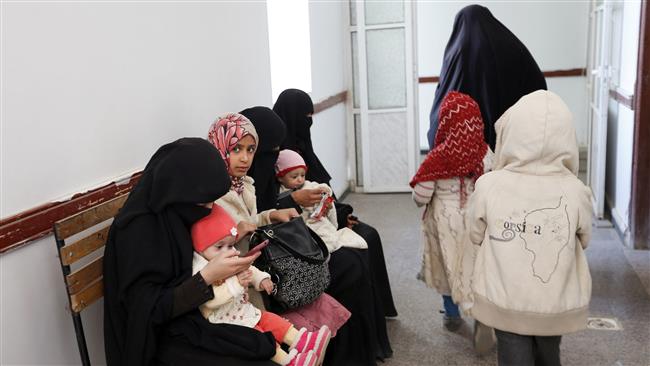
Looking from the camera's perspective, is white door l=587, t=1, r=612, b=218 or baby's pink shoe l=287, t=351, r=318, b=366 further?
white door l=587, t=1, r=612, b=218

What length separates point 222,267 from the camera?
5.27 feet

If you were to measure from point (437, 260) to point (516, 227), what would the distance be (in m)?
0.88

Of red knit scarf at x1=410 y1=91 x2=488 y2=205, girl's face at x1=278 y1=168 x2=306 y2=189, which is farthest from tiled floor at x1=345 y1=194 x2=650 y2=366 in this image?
girl's face at x1=278 y1=168 x2=306 y2=189

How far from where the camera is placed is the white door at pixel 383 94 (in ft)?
18.1

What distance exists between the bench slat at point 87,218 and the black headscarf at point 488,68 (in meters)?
1.84

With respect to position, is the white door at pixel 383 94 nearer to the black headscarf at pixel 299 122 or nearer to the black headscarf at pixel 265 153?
the black headscarf at pixel 299 122

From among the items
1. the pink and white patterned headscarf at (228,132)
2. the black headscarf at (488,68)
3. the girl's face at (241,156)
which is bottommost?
the girl's face at (241,156)

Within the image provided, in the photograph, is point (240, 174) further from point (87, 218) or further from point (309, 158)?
point (309, 158)

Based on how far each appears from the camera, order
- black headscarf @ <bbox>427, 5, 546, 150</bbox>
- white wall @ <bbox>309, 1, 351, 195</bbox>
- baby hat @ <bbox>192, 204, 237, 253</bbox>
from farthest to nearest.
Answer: white wall @ <bbox>309, 1, 351, 195</bbox>
black headscarf @ <bbox>427, 5, 546, 150</bbox>
baby hat @ <bbox>192, 204, 237, 253</bbox>

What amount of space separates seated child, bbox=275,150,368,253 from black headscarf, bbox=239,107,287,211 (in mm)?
143

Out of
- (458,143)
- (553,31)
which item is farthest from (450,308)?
(553,31)

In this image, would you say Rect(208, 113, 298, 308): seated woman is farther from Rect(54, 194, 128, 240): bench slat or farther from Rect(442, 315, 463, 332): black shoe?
Rect(442, 315, 463, 332): black shoe

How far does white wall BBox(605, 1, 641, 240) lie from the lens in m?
3.86

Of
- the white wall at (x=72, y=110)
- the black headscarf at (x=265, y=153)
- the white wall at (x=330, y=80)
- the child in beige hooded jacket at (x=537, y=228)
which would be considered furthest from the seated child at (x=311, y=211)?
the white wall at (x=330, y=80)
